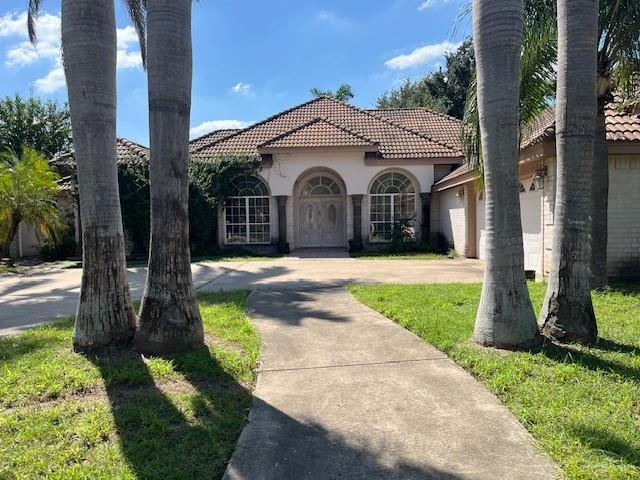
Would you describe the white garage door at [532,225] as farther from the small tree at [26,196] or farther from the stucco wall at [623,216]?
the small tree at [26,196]

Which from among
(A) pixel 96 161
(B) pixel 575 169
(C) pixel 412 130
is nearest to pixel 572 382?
(B) pixel 575 169

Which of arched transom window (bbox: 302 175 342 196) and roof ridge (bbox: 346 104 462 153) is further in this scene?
arched transom window (bbox: 302 175 342 196)

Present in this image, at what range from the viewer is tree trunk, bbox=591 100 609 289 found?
795 cm

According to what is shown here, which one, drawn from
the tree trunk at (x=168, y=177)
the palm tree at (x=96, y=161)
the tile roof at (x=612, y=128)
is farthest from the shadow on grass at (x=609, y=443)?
the tile roof at (x=612, y=128)

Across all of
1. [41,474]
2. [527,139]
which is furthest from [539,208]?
[41,474]

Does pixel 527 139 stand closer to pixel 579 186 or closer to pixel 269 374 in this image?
pixel 579 186

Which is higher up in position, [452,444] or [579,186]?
[579,186]

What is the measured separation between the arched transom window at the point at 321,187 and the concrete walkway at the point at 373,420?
14.2 m

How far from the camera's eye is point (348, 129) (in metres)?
18.9

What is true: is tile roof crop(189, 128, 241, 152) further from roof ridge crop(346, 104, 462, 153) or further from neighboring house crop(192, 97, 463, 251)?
roof ridge crop(346, 104, 462, 153)

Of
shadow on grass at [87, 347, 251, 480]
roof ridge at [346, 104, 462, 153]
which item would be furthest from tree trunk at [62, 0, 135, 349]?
roof ridge at [346, 104, 462, 153]

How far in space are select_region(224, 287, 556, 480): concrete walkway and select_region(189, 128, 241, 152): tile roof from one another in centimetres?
1715

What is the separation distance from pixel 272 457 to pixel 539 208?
9.37 meters

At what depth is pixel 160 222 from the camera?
4840 millimetres
